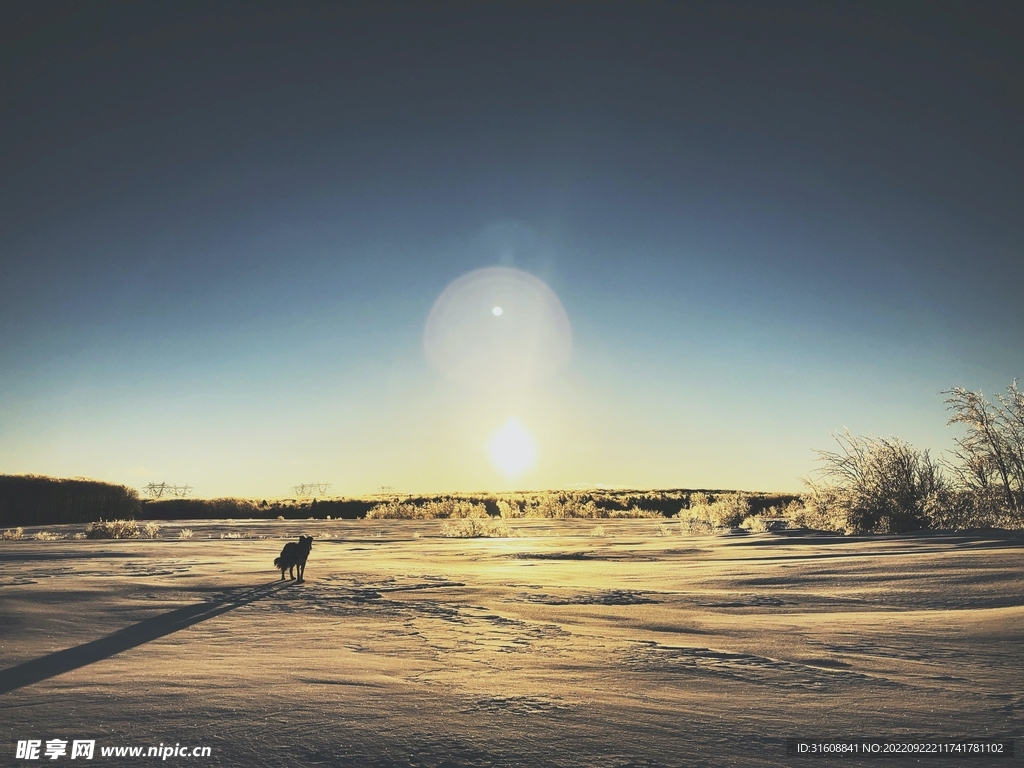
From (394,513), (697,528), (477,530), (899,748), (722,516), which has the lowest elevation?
(394,513)

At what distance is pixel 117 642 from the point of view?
192 inches

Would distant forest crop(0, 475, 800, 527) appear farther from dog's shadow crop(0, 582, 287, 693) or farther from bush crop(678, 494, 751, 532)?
dog's shadow crop(0, 582, 287, 693)

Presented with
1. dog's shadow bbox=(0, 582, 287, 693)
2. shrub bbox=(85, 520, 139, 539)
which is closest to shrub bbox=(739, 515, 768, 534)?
dog's shadow bbox=(0, 582, 287, 693)

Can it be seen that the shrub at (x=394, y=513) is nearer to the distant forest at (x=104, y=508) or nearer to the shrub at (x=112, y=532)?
the distant forest at (x=104, y=508)

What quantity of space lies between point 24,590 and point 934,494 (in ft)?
51.2

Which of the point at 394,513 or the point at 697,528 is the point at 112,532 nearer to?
the point at 394,513

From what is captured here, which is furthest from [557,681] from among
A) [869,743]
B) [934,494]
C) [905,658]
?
[934,494]

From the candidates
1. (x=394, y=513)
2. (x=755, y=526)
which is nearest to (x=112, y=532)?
(x=394, y=513)

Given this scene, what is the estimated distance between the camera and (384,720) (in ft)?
9.83

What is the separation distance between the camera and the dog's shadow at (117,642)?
12.8 ft

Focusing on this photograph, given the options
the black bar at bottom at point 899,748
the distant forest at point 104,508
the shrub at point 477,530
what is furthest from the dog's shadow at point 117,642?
the distant forest at point 104,508

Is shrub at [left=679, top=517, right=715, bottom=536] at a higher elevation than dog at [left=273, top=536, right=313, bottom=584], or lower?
lower

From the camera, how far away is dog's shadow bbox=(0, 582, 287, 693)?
389 centimetres

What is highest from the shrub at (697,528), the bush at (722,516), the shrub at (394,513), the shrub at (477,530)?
the bush at (722,516)
